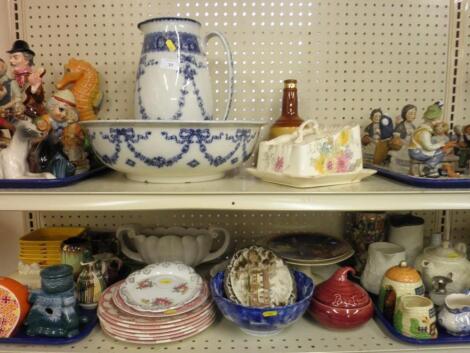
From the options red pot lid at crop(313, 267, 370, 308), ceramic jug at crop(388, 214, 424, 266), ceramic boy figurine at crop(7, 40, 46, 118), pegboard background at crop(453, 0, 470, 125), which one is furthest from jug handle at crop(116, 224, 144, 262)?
pegboard background at crop(453, 0, 470, 125)

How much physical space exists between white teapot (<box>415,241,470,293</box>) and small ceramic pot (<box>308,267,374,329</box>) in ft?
0.56

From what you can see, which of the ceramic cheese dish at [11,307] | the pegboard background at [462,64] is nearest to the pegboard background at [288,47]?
the pegboard background at [462,64]

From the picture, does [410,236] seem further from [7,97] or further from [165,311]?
[7,97]

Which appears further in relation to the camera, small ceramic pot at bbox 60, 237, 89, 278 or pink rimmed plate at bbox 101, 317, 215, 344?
small ceramic pot at bbox 60, 237, 89, 278

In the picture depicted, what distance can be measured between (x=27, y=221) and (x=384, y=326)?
3.18ft

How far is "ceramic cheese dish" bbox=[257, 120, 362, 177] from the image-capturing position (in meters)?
0.74

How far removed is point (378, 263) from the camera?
2.98 ft

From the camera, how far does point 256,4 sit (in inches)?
40.8

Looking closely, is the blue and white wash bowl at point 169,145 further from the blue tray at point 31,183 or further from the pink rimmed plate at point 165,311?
the pink rimmed plate at point 165,311

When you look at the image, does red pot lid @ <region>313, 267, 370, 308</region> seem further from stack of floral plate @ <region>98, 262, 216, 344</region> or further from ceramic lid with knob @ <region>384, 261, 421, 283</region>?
stack of floral plate @ <region>98, 262, 216, 344</region>

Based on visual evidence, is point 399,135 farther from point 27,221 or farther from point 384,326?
point 27,221

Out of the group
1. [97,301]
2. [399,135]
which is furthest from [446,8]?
[97,301]

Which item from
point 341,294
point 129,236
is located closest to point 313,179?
point 341,294

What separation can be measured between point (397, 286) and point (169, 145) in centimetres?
55
